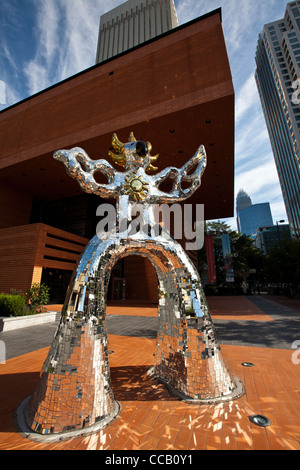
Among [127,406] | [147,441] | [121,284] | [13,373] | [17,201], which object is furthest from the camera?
[121,284]

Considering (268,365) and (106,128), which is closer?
(268,365)

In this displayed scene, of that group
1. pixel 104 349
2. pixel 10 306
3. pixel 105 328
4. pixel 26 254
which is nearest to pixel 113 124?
pixel 26 254

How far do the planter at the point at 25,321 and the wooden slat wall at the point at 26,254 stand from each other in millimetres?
4788

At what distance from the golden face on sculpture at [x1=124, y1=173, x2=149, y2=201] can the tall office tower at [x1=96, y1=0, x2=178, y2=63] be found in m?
35.3

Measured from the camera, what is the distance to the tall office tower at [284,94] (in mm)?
56406

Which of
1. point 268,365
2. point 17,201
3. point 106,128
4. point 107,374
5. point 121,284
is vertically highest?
point 106,128

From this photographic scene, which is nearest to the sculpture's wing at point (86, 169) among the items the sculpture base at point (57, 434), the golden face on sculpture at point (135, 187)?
the golden face on sculpture at point (135, 187)

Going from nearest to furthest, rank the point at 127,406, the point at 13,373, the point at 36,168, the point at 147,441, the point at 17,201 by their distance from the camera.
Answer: the point at 147,441
the point at 127,406
the point at 13,373
the point at 36,168
the point at 17,201

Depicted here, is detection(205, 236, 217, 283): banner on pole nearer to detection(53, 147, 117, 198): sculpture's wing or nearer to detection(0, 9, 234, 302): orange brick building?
detection(0, 9, 234, 302): orange brick building

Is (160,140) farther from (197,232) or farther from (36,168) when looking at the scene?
(197,232)

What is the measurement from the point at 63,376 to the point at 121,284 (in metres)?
A: 17.8

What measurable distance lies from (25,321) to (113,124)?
1092cm
